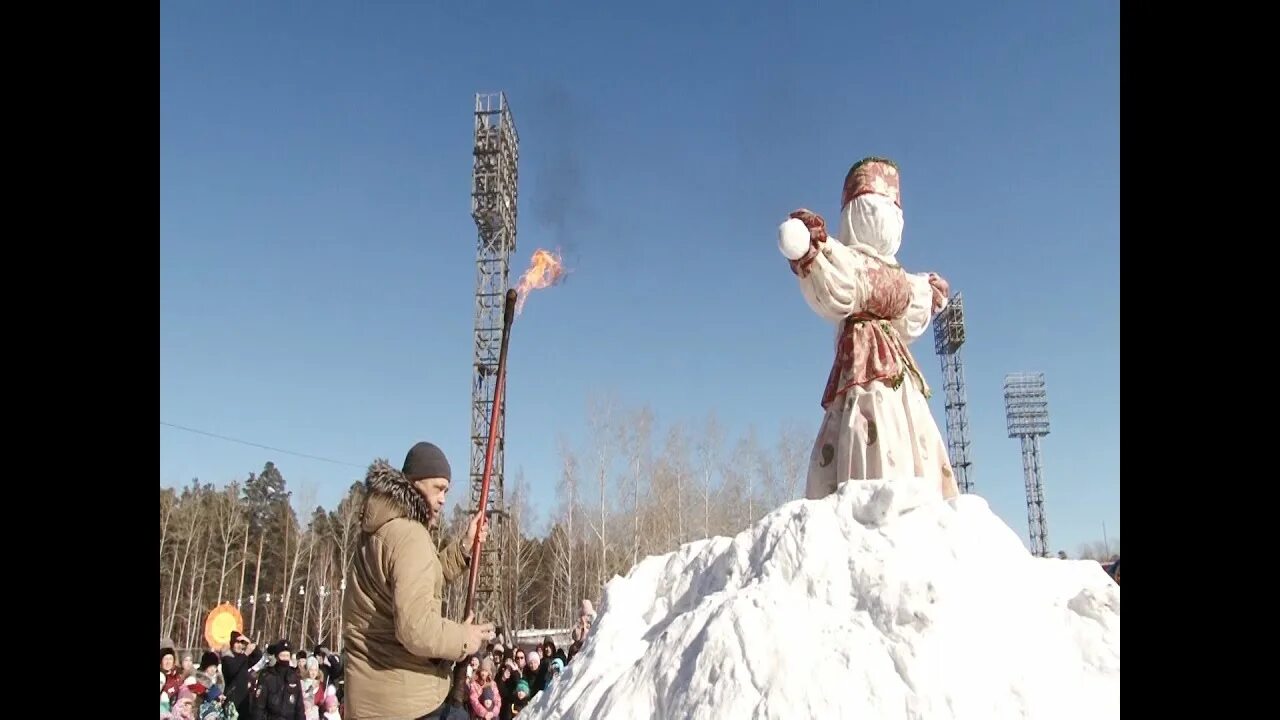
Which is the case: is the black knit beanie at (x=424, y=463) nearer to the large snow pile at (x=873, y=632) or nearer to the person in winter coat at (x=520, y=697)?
the large snow pile at (x=873, y=632)

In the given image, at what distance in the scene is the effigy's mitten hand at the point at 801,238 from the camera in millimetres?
7180

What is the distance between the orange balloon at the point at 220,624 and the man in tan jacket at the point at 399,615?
10106 mm

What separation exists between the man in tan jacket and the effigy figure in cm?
508

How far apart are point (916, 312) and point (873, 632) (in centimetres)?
389

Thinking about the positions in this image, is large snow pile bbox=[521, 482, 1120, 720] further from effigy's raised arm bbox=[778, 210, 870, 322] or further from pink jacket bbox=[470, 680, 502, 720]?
pink jacket bbox=[470, 680, 502, 720]

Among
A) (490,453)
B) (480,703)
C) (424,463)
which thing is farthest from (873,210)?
(480,703)

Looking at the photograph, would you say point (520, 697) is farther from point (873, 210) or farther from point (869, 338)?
point (873, 210)
